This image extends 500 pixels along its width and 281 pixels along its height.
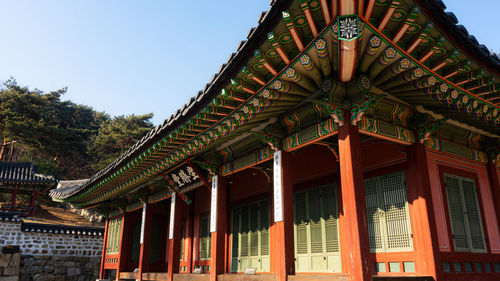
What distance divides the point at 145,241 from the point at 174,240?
237cm

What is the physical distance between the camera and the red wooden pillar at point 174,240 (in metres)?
9.38

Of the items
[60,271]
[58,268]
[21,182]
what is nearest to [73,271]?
[60,271]

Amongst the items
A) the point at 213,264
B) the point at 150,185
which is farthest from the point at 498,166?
the point at 150,185

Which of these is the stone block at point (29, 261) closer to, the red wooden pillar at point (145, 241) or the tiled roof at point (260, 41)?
the red wooden pillar at point (145, 241)

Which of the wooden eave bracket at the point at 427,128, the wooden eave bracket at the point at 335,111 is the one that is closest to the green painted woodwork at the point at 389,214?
the wooden eave bracket at the point at 427,128

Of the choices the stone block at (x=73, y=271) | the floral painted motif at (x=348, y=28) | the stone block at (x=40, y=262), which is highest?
the floral painted motif at (x=348, y=28)

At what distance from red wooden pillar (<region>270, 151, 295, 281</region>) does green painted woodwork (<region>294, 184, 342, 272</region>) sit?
1.20m

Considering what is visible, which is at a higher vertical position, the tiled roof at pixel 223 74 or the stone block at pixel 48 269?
the tiled roof at pixel 223 74

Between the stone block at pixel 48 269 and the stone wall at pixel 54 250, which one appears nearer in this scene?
the stone wall at pixel 54 250

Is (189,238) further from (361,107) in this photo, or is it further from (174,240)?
(361,107)

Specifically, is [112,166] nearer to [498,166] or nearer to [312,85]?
[312,85]

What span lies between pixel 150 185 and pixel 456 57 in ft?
30.8

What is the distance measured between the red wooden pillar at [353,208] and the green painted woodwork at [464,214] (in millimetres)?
2553

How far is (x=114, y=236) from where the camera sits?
14.8 m
